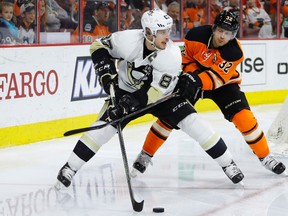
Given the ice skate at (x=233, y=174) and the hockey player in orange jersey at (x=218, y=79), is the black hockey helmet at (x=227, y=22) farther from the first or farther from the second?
the ice skate at (x=233, y=174)

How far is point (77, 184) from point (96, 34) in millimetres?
2811

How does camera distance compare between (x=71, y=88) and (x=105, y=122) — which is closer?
(x=105, y=122)

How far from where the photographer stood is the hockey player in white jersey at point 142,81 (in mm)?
4105

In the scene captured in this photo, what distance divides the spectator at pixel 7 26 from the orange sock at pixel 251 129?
2.12 metres

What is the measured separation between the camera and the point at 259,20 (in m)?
9.31

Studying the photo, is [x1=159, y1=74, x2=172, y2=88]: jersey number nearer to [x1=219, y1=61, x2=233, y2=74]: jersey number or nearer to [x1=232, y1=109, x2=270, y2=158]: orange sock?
[x1=219, y1=61, x2=233, y2=74]: jersey number

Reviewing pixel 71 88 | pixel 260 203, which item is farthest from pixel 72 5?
pixel 260 203

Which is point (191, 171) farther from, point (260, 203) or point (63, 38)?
point (63, 38)

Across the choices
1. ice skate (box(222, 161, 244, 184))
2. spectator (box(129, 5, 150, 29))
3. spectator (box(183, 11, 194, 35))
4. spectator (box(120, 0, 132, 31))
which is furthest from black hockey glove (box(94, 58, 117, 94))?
spectator (box(183, 11, 194, 35))

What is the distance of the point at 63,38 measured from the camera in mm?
6684

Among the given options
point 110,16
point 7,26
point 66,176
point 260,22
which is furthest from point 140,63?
point 260,22

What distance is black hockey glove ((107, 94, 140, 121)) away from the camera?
4074 mm

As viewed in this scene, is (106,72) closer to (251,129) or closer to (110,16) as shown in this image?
(251,129)

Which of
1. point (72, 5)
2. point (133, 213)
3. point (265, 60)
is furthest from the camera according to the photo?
point (265, 60)
